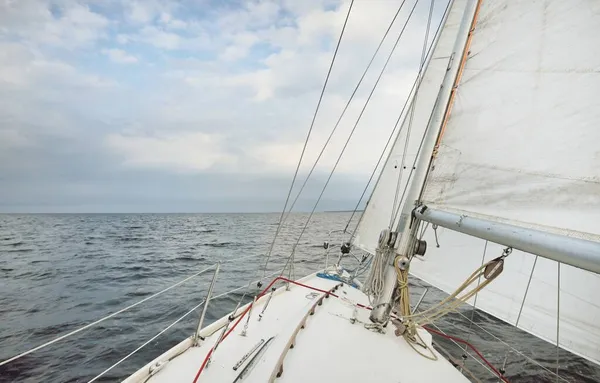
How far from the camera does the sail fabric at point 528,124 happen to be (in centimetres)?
222

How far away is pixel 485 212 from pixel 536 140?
0.78 metres

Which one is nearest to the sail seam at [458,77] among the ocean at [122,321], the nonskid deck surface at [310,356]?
the nonskid deck surface at [310,356]

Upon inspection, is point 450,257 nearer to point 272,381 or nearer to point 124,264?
point 272,381

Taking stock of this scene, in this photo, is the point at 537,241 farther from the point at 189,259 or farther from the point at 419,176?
the point at 189,259

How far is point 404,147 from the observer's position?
5723 millimetres

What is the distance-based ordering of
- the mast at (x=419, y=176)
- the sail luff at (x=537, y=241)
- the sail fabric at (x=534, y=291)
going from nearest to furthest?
the sail luff at (x=537, y=241) < the mast at (x=419, y=176) < the sail fabric at (x=534, y=291)

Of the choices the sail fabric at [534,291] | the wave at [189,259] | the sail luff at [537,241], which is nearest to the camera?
the sail luff at [537,241]

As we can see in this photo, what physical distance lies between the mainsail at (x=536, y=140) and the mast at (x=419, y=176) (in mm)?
136

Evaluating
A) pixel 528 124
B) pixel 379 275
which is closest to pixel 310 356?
pixel 379 275

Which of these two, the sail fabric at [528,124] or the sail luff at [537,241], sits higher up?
the sail fabric at [528,124]

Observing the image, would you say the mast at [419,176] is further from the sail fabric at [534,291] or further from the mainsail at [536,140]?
the sail fabric at [534,291]

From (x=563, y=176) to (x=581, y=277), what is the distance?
6.98ft

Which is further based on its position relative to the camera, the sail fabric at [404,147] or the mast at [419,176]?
the sail fabric at [404,147]

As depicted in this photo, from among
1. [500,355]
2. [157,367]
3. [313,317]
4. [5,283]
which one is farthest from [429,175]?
[5,283]
